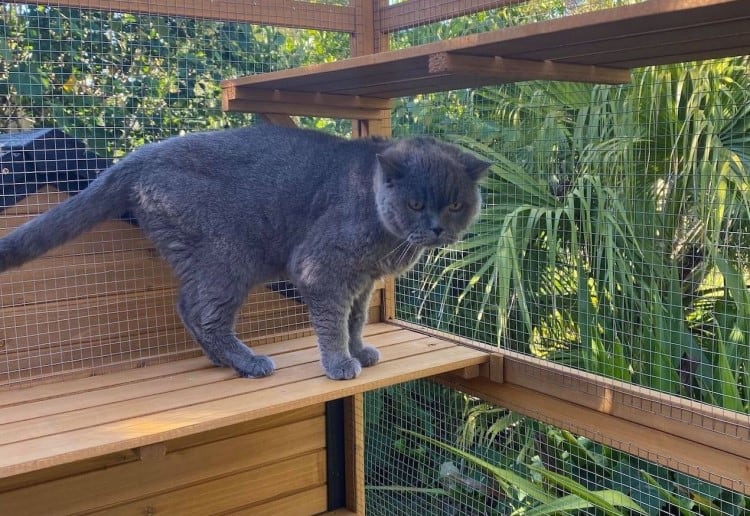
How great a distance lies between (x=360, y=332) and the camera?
70.4 inches

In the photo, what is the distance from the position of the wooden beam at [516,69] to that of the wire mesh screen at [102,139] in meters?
0.74

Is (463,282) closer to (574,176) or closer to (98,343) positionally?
(574,176)

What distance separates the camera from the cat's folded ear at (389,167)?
5.08 feet

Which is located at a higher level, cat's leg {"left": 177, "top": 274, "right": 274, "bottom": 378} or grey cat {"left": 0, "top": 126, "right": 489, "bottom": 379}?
grey cat {"left": 0, "top": 126, "right": 489, "bottom": 379}

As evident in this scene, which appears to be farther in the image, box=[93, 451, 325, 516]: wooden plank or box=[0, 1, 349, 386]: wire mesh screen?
box=[93, 451, 325, 516]: wooden plank

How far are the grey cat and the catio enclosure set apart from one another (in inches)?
5.0

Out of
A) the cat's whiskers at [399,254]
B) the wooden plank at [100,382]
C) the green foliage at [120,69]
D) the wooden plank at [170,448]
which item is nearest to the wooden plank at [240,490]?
the wooden plank at [170,448]

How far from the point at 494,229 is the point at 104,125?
1.16 meters

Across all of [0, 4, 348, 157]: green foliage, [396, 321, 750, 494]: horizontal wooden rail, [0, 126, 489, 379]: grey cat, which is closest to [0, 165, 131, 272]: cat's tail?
[0, 126, 489, 379]: grey cat

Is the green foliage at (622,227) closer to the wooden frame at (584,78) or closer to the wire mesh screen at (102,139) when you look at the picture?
the wooden frame at (584,78)

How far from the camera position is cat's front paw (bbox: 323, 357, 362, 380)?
1587mm

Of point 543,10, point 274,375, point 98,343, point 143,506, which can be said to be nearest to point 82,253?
point 98,343

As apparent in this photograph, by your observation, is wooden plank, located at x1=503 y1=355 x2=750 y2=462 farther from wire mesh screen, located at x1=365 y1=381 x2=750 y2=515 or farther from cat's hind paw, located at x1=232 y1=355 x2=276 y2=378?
cat's hind paw, located at x1=232 y1=355 x2=276 y2=378

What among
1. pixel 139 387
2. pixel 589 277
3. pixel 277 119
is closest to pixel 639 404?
pixel 589 277
